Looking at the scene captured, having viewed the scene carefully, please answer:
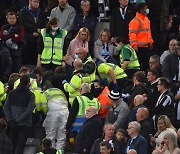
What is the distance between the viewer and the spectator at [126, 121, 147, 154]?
23.8 meters

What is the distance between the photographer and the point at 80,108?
1000 inches

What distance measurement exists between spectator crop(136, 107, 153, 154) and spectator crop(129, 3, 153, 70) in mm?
4620

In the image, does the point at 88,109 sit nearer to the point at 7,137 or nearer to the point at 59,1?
the point at 7,137

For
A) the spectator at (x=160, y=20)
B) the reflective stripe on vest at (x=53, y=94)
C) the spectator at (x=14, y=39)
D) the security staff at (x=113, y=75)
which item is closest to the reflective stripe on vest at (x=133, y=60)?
the security staff at (x=113, y=75)

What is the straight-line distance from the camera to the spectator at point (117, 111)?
83.5ft

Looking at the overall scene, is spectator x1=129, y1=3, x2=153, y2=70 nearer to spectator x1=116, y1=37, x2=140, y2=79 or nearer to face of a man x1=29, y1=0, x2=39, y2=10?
spectator x1=116, y1=37, x2=140, y2=79

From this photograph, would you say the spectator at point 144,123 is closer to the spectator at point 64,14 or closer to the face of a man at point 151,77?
the face of a man at point 151,77

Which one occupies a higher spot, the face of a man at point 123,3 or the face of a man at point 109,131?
the face of a man at point 123,3

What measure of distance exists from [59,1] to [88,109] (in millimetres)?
6164

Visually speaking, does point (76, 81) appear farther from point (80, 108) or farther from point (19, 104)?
point (19, 104)

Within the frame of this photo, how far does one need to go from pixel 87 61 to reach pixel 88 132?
268 centimetres

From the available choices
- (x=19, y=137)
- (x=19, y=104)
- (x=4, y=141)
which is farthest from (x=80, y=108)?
(x=4, y=141)

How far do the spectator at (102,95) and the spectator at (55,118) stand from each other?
0.77 m

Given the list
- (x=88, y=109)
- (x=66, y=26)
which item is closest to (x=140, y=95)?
(x=88, y=109)
